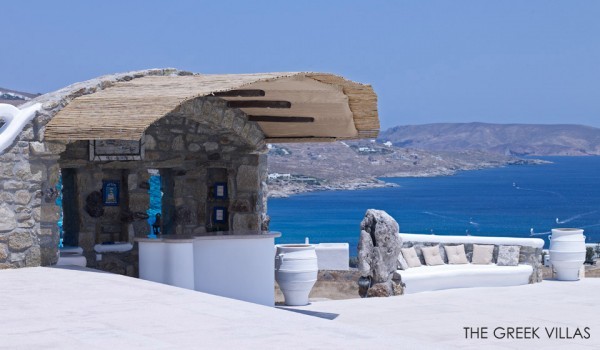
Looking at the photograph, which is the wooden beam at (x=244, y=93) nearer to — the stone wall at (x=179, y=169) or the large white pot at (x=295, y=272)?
the stone wall at (x=179, y=169)

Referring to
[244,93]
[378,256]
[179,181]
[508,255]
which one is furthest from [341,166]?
[244,93]

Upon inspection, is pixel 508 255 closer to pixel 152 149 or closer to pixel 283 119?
pixel 283 119

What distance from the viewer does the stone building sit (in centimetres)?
1094

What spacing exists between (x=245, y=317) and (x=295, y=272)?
193 inches

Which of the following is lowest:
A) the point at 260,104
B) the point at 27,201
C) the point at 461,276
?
the point at 461,276

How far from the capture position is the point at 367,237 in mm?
13891

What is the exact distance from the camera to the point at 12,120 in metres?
10.9

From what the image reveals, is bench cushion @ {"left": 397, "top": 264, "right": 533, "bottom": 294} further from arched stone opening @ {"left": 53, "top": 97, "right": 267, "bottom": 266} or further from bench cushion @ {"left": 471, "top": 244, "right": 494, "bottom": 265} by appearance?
arched stone opening @ {"left": 53, "top": 97, "right": 267, "bottom": 266}

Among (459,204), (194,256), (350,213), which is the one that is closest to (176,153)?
(194,256)

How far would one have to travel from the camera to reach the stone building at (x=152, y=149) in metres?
10.9

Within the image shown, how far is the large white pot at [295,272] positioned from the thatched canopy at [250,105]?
1.71 metres

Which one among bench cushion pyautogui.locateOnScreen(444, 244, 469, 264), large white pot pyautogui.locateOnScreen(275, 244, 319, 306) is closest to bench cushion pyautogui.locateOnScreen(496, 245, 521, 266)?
bench cushion pyautogui.locateOnScreen(444, 244, 469, 264)

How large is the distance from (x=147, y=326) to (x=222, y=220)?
22.2 feet

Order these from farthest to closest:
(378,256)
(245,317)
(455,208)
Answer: (455,208) < (378,256) < (245,317)
